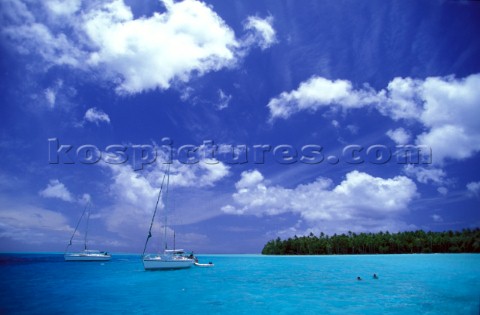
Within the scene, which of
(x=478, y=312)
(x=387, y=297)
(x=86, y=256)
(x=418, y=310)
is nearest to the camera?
(x=478, y=312)

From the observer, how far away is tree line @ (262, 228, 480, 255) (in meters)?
120

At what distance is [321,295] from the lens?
Result: 29984 millimetres

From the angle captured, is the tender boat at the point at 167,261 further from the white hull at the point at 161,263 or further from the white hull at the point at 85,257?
the white hull at the point at 85,257

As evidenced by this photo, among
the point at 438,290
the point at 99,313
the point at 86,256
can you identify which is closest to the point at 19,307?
the point at 99,313

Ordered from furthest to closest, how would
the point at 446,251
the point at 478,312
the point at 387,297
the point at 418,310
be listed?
the point at 446,251 → the point at 387,297 → the point at 418,310 → the point at 478,312

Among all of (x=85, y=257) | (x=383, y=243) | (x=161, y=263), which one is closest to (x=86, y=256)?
(x=85, y=257)

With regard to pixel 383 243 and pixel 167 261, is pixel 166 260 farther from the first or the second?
pixel 383 243

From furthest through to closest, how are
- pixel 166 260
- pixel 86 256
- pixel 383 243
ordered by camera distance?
pixel 383 243, pixel 86 256, pixel 166 260

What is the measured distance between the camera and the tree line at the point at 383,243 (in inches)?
4741

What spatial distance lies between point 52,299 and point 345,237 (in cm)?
13314

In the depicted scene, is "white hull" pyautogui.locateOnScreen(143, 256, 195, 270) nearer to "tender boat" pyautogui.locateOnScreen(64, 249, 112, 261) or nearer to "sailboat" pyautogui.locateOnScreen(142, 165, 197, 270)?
"sailboat" pyautogui.locateOnScreen(142, 165, 197, 270)

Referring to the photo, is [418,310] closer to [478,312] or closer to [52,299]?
[478,312]

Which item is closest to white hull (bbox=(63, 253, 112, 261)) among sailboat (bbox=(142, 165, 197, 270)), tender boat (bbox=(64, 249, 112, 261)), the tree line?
tender boat (bbox=(64, 249, 112, 261))

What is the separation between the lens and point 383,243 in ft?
442
